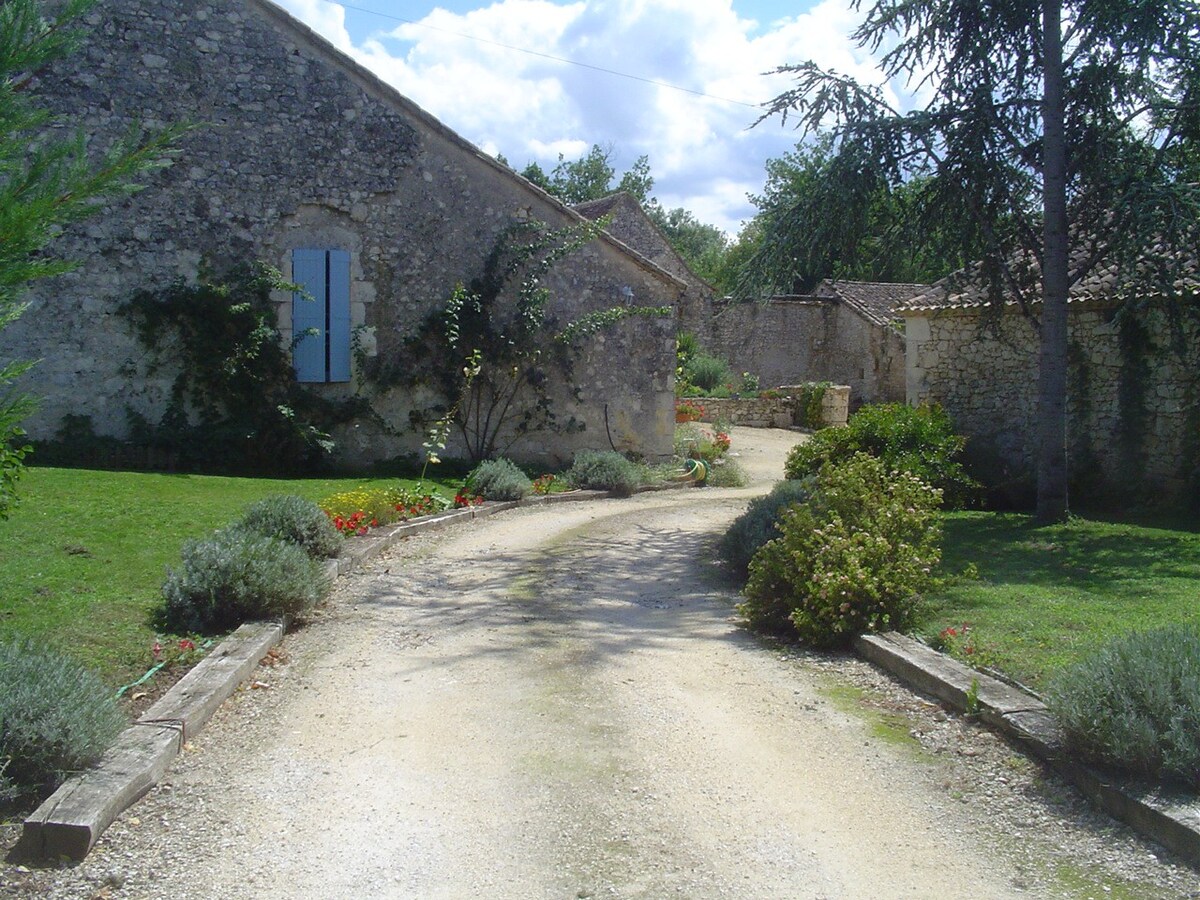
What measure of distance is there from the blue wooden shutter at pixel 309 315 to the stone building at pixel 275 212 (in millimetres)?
25

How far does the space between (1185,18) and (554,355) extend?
9173 mm

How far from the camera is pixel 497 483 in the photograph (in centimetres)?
1370

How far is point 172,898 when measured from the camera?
3.55m

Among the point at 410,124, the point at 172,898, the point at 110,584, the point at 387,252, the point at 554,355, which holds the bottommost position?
the point at 172,898

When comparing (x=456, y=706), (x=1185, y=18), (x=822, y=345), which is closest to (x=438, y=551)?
(x=456, y=706)

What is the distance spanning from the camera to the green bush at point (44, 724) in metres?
4.05

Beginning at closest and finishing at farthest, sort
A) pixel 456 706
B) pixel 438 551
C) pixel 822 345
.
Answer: pixel 456 706
pixel 438 551
pixel 822 345

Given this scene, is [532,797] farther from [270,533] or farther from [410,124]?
[410,124]

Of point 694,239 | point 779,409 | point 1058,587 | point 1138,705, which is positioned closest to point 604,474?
point 1058,587

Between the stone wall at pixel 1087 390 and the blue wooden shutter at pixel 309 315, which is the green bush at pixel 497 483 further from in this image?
the stone wall at pixel 1087 390

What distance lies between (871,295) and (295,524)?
27.0 metres

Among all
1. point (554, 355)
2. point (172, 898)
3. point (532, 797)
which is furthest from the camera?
point (554, 355)

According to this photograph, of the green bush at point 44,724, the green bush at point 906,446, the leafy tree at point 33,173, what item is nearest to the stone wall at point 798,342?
the green bush at point 906,446

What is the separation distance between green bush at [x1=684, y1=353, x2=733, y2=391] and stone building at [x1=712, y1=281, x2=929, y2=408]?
8.09 ft
